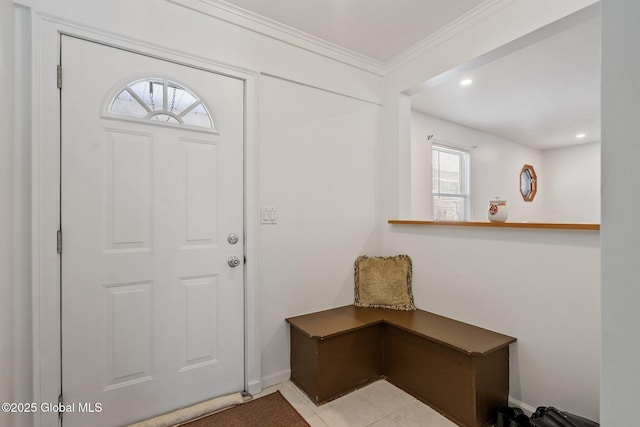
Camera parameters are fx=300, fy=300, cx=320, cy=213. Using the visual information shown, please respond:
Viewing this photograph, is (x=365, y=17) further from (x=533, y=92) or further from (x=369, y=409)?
(x=369, y=409)

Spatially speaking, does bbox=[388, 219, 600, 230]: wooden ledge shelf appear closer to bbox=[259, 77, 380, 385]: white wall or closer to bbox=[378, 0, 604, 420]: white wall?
bbox=[378, 0, 604, 420]: white wall

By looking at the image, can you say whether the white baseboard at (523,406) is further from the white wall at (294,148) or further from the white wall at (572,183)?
the white wall at (572,183)

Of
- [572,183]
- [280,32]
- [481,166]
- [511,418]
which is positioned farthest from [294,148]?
[572,183]

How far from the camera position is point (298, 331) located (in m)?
2.10

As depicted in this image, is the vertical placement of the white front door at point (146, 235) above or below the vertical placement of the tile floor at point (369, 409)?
above

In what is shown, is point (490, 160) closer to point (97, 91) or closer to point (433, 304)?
point (433, 304)

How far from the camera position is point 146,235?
1.75m

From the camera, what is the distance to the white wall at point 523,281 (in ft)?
5.14

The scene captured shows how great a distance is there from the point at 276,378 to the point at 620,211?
7.31 ft

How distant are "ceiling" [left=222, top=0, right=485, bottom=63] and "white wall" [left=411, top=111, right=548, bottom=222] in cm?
164

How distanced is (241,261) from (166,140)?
35.0 inches

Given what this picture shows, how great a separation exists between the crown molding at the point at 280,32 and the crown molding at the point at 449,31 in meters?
0.19

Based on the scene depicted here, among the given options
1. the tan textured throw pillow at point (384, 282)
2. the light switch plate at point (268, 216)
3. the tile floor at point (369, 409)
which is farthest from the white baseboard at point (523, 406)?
the light switch plate at point (268, 216)

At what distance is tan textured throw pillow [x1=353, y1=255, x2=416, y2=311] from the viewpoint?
245 centimetres
